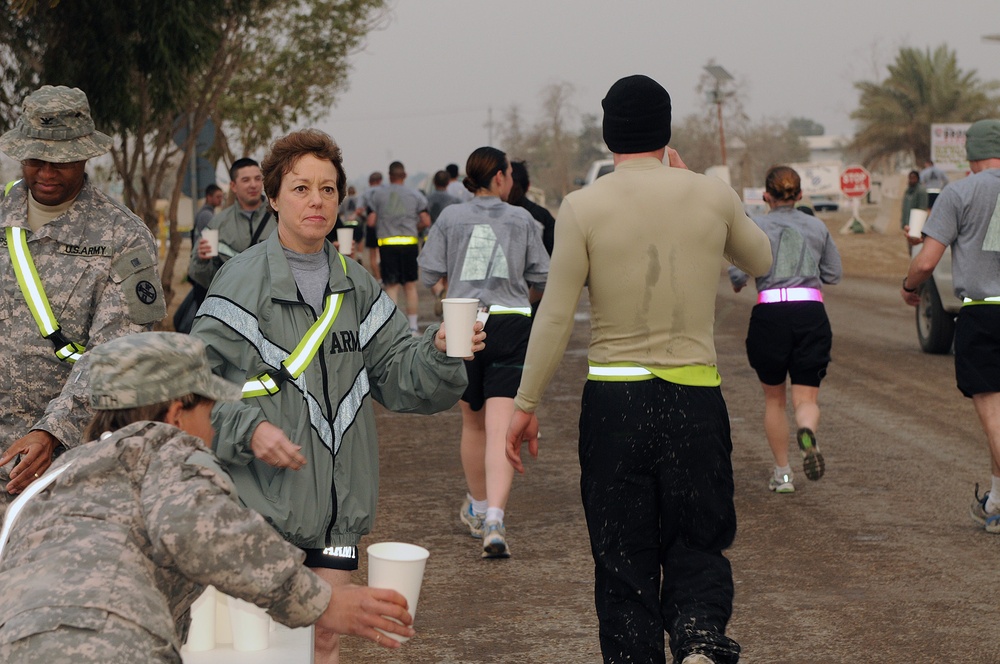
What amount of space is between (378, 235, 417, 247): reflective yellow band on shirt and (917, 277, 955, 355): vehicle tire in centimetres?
653

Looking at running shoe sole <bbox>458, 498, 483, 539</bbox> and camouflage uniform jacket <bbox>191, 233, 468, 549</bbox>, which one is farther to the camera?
running shoe sole <bbox>458, 498, 483, 539</bbox>

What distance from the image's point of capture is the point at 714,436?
4.42 meters

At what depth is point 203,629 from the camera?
3.79m

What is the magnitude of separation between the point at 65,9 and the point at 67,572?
12.4 metres

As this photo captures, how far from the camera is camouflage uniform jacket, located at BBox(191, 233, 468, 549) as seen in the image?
3.99 m

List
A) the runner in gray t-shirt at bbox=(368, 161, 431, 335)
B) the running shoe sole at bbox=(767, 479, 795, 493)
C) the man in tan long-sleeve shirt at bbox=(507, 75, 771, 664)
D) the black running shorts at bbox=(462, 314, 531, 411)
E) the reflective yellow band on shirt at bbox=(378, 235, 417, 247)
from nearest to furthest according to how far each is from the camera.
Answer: the man in tan long-sleeve shirt at bbox=(507, 75, 771, 664) → the black running shorts at bbox=(462, 314, 531, 411) → the running shoe sole at bbox=(767, 479, 795, 493) → the runner in gray t-shirt at bbox=(368, 161, 431, 335) → the reflective yellow band on shirt at bbox=(378, 235, 417, 247)

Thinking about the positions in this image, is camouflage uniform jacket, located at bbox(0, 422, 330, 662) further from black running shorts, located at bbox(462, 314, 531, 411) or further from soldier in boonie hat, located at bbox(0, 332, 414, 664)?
black running shorts, located at bbox(462, 314, 531, 411)

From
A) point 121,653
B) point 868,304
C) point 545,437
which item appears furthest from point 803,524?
point 868,304

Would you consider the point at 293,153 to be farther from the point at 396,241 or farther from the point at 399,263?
the point at 396,241

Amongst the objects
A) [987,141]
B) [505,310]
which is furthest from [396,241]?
[987,141]

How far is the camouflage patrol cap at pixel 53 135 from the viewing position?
15.0 feet

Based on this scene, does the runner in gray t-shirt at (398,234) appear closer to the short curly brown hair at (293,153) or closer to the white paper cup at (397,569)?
the short curly brown hair at (293,153)

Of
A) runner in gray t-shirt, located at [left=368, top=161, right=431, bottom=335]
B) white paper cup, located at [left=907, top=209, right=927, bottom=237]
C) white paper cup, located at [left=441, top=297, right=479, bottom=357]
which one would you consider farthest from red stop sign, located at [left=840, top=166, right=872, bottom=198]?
white paper cup, located at [left=441, top=297, right=479, bottom=357]

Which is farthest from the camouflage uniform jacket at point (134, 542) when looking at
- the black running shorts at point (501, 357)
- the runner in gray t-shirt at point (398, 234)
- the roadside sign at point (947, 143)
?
the roadside sign at point (947, 143)
